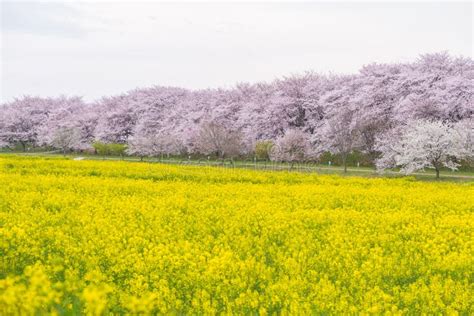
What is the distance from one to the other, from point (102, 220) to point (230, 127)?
50024mm

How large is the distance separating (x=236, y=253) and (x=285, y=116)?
47.8 m

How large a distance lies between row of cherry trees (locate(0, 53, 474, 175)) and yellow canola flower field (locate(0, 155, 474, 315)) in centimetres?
2589

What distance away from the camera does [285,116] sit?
56.7m

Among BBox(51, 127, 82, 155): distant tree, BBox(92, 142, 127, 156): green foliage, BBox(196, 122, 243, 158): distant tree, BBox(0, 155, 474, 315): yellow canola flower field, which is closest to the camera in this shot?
BBox(0, 155, 474, 315): yellow canola flower field

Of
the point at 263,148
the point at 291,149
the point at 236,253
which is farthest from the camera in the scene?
the point at 263,148

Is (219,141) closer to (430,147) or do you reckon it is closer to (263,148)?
(263,148)

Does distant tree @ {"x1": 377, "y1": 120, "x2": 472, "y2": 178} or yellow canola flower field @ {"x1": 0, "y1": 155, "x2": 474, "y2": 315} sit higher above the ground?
distant tree @ {"x1": 377, "y1": 120, "x2": 472, "y2": 178}

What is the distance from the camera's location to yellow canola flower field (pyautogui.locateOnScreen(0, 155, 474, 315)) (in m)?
6.52

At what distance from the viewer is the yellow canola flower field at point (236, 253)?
6.52m

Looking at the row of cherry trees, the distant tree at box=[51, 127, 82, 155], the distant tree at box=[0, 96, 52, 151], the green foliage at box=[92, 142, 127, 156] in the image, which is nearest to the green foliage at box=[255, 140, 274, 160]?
the row of cherry trees

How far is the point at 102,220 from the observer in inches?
458

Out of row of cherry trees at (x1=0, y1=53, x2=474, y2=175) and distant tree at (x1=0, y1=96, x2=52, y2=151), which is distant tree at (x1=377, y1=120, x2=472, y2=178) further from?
distant tree at (x1=0, y1=96, x2=52, y2=151)

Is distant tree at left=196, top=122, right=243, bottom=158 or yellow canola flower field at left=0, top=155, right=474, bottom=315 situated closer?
yellow canola flower field at left=0, top=155, right=474, bottom=315

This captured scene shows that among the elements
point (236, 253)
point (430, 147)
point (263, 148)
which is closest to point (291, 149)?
point (263, 148)
